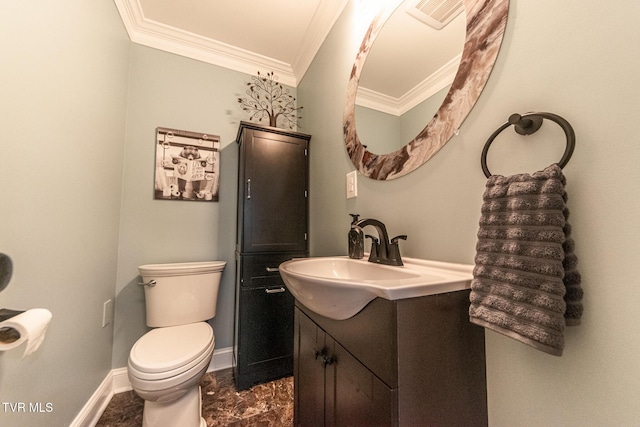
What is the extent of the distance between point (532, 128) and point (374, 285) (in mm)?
524

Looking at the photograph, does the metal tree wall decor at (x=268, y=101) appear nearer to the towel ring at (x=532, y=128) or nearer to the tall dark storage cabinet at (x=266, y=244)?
the tall dark storage cabinet at (x=266, y=244)

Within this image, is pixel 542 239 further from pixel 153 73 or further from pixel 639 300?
pixel 153 73

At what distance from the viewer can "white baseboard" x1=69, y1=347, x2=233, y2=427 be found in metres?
1.15

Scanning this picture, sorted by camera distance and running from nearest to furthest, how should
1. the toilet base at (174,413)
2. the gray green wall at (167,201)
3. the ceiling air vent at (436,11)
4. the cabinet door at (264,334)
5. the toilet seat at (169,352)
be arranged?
1. the ceiling air vent at (436,11)
2. the toilet seat at (169,352)
3. the toilet base at (174,413)
4. the cabinet door at (264,334)
5. the gray green wall at (167,201)

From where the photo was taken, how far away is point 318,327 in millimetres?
810

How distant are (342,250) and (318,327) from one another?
580mm

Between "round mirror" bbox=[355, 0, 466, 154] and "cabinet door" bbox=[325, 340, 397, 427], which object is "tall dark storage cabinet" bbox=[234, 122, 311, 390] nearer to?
"round mirror" bbox=[355, 0, 466, 154]

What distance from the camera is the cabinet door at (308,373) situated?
788 mm

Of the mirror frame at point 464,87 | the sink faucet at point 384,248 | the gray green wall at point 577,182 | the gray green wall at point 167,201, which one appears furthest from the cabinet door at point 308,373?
the gray green wall at point 167,201

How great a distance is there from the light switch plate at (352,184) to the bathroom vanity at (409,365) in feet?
2.33

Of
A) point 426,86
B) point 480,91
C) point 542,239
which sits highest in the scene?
point 426,86

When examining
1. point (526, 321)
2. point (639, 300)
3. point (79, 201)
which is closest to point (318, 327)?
point (526, 321)

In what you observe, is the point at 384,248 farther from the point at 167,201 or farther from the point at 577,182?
the point at 167,201

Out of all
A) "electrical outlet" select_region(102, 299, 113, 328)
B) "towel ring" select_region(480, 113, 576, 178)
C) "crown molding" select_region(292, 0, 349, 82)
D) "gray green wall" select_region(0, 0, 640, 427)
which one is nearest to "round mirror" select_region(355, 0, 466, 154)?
"gray green wall" select_region(0, 0, 640, 427)
